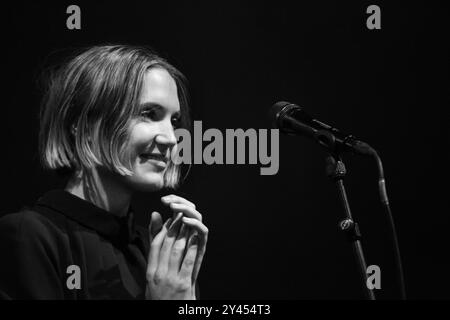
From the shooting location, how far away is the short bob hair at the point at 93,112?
161 cm

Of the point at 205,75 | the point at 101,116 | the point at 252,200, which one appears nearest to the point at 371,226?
the point at 252,200

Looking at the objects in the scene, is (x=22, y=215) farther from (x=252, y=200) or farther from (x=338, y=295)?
(x=338, y=295)

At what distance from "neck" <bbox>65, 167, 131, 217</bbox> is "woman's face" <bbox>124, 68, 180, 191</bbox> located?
0.05 meters

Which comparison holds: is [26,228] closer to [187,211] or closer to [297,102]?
[187,211]

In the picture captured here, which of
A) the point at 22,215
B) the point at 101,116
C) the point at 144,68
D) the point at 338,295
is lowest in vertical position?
the point at 338,295

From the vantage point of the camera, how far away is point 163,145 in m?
1.65

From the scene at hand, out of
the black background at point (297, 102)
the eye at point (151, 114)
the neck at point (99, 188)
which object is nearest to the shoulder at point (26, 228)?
the neck at point (99, 188)

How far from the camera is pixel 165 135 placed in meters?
1.66

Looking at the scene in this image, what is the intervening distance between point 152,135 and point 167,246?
296mm

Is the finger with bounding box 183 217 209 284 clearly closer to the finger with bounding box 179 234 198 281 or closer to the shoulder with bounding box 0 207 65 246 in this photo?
the finger with bounding box 179 234 198 281

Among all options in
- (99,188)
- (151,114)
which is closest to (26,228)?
(99,188)

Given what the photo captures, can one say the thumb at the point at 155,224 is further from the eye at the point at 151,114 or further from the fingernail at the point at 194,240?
the eye at the point at 151,114

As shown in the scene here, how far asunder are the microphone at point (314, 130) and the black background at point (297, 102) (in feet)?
1.61

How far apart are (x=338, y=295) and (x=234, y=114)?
2.44ft
